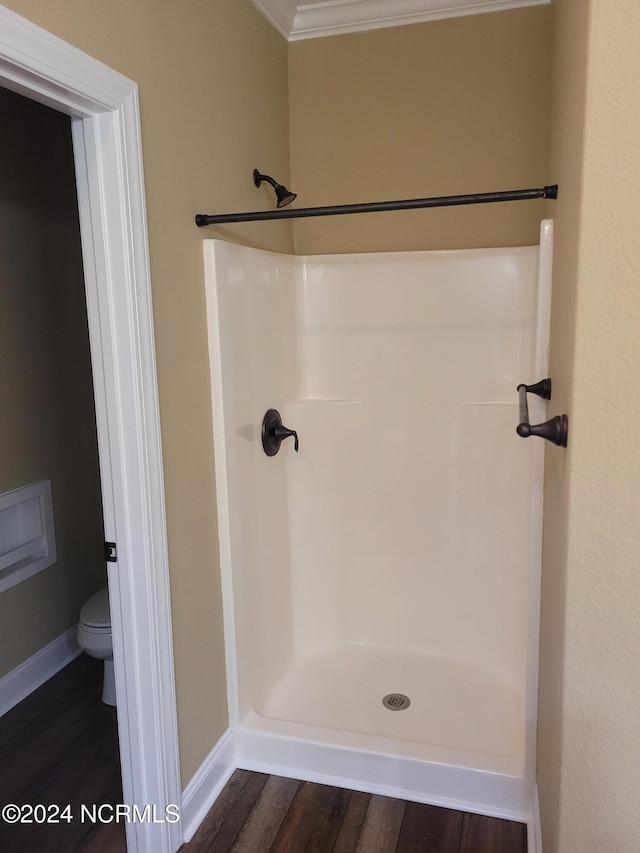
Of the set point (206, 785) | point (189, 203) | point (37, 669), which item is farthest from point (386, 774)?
point (189, 203)

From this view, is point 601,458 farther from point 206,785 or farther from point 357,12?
point 357,12

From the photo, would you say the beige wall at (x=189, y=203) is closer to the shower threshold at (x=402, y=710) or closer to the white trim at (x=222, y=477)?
the white trim at (x=222, y=477)

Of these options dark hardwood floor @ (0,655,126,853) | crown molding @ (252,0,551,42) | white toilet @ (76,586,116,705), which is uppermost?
crown molding @ (252,0,551,42)

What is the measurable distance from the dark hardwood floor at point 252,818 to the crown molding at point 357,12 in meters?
2.45

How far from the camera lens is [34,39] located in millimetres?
1153

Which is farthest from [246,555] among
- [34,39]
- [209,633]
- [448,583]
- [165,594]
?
[34,39]

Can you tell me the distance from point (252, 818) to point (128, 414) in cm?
119

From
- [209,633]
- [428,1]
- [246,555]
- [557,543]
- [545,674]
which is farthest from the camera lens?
[428,1]

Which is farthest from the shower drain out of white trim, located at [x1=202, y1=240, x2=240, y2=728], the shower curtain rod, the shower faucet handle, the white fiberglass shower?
the shower curtain rod

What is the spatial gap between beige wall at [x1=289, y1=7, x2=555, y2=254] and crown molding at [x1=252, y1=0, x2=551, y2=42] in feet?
0.09

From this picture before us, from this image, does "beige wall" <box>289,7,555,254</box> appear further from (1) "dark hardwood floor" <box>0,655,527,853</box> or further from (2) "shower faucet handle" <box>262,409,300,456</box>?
(1) "dark hardwood floor" <box>0,655,527,853</box>

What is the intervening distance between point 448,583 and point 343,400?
0.79 metres

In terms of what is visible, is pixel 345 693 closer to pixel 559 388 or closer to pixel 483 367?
pixel 483 367

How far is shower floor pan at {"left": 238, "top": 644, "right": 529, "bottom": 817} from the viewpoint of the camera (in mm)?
1866
